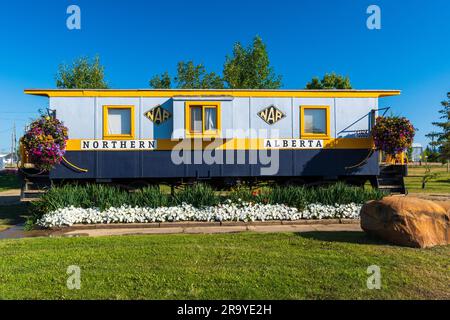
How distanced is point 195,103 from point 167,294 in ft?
21.0

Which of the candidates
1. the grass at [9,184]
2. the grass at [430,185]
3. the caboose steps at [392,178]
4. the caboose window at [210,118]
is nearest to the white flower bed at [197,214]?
the caboose steps at [392,178]

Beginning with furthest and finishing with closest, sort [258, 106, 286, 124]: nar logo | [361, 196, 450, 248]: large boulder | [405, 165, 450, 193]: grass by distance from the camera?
[405, 165, 450, 193]: grass < [258, 106, 286, 124]: nar logo < [361, 196, 450, 248]: large boulder

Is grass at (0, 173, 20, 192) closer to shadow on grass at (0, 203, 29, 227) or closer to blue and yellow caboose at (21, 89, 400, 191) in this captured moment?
shadow on grass at (0, 203, 29, 227)

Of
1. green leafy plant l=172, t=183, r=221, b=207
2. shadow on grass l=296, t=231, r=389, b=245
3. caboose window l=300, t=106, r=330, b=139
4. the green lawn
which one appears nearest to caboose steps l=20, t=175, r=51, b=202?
the green lawn

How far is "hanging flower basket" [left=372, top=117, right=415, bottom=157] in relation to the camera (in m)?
8.98

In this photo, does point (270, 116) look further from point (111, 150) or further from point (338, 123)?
point (111, 150)

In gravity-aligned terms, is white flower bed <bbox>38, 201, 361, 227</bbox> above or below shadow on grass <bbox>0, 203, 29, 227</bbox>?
above

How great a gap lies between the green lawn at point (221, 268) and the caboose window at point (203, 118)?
12.5 feet

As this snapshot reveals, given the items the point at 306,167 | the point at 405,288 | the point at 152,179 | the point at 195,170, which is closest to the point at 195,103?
the point at 195,170

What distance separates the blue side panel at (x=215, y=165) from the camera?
9.23m

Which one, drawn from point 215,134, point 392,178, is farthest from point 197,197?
point 392,178

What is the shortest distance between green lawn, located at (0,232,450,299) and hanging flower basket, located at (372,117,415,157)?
421 centimetres

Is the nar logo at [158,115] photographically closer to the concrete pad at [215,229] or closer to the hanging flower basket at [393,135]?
the concrete pad at [215,229]

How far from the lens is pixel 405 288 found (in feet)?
12.4
